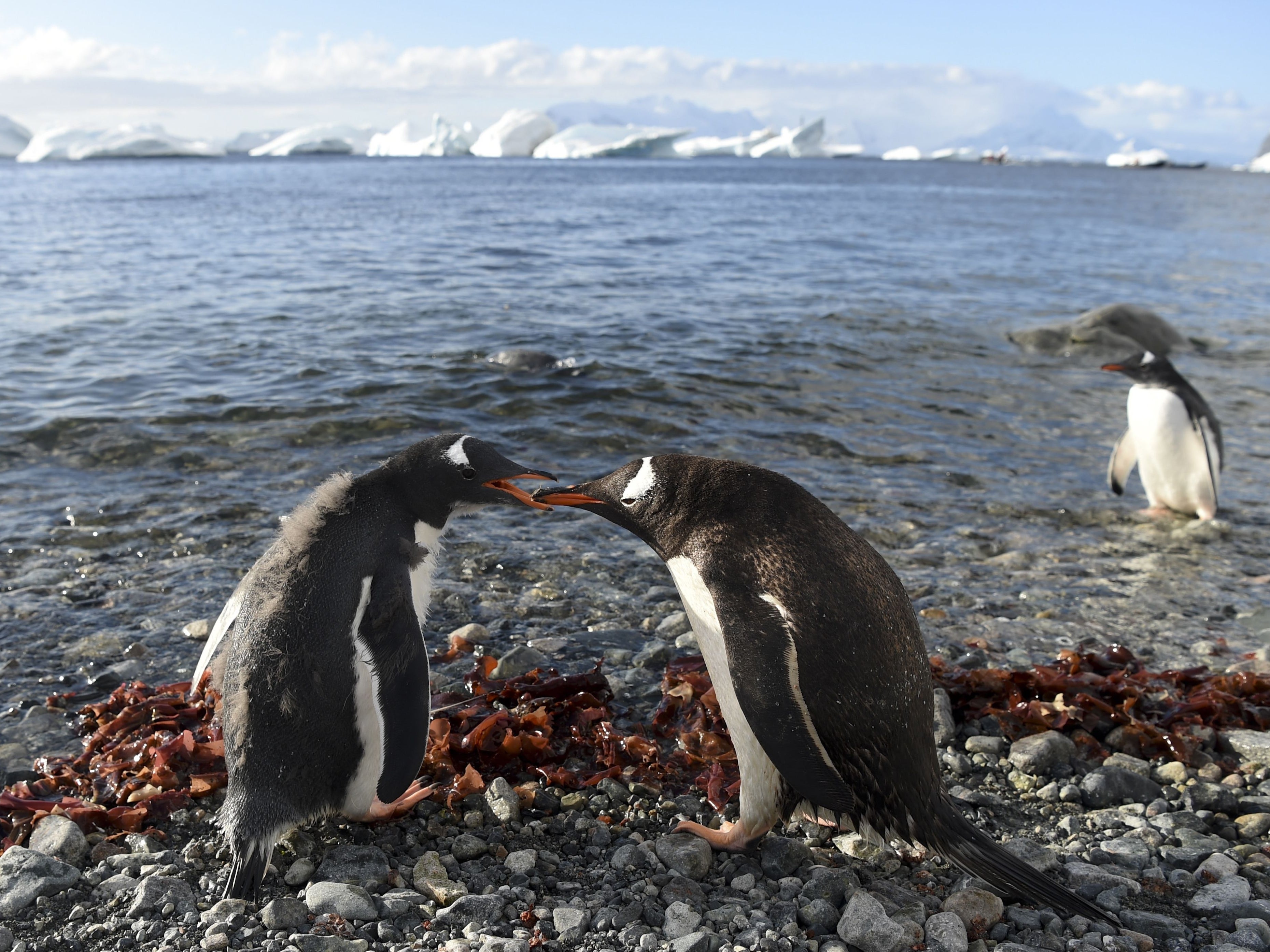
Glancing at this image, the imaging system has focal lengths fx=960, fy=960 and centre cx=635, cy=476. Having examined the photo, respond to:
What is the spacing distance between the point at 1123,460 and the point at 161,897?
7.39m

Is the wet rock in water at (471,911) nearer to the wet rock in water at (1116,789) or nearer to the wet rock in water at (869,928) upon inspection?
the wet rock in water at (869,928)

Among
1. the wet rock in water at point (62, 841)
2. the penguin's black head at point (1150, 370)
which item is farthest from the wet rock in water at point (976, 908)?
the penguin's black head at point (1150, 370)

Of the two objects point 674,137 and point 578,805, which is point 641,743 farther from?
point 674,137

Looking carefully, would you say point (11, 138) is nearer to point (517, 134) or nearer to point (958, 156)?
point (517, 134)

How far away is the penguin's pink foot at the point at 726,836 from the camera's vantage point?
123 inches

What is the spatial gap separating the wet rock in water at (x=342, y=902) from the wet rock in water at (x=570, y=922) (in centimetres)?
52

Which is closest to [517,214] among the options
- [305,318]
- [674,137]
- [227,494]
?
[305,318]

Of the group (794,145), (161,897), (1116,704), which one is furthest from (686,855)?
(794,145)

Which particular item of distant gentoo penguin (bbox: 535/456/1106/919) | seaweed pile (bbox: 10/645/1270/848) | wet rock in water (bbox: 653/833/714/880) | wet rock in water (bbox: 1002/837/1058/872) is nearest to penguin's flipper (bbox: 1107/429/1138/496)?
seaweed pile (bbox: 10/645/1270/848)

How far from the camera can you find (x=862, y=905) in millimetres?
2770

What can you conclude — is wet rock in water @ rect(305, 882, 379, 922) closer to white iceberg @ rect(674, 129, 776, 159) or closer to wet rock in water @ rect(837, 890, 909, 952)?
wet rock in water @ rect(837, 890, 909, 952)

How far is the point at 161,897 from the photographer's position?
9.26 feet

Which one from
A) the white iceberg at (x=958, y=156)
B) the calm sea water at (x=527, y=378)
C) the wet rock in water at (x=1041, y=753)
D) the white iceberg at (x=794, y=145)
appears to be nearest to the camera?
the wet rock in water at (x=1041, y=753)

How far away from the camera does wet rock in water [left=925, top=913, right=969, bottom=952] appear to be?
2.67 meters
